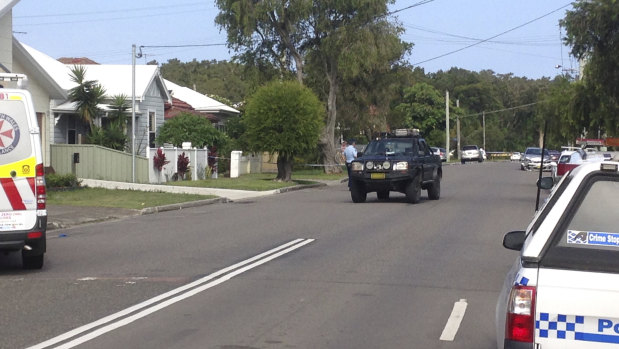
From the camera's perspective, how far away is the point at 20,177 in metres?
11.5

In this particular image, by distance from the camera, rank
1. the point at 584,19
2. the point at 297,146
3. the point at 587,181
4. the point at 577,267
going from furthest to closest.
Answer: the point at 297,146 < the point at 584,19 < the point at 587,181 < the point at 577,267

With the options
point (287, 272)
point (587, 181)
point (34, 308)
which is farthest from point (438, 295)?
point (587, 181)

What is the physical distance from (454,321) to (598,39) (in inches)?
817

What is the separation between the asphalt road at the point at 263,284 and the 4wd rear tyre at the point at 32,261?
0.39 feet

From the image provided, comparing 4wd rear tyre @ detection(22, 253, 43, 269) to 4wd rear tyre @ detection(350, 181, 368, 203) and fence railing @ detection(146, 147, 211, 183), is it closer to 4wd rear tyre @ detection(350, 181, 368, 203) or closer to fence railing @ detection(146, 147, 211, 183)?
4wd rear tyre @ detection(350, 181, 368, 203)

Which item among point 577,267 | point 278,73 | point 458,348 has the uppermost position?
point 278,73

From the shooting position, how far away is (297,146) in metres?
34.9

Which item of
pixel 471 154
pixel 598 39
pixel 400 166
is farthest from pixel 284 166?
pixel 471 154

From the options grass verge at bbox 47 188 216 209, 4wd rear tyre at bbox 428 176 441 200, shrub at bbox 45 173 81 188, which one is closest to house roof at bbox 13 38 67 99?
shrub at bbox 45 173 81 188

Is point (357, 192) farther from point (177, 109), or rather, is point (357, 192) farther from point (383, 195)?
point (177, 109)

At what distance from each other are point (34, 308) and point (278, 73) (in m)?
38.5

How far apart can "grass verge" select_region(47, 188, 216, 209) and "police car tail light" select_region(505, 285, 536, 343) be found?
1814 cm

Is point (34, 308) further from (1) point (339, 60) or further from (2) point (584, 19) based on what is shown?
(1) point (339, 60)

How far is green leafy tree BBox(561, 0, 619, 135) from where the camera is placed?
26.1m
